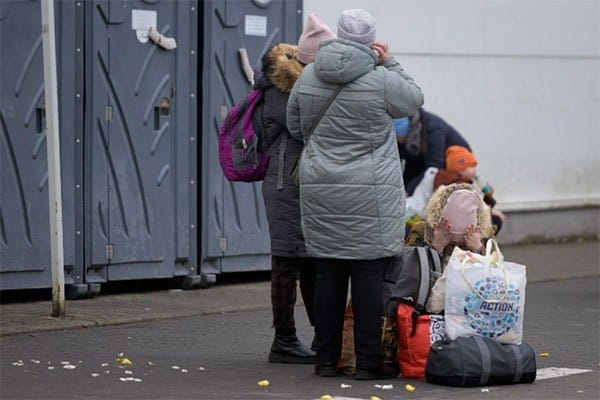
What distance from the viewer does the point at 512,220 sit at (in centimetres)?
1501

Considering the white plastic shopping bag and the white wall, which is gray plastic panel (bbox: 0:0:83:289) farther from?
the white wall

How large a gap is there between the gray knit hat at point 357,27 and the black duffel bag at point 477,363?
5.09 feet

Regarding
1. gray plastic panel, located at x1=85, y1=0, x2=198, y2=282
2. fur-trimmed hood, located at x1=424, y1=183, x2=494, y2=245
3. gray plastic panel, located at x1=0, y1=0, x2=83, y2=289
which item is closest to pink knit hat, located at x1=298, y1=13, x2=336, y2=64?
fur-trimmed hood, located at x1=424, y1=183, x2=494, y2=245

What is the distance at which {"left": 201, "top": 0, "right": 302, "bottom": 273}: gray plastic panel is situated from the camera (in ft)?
37.1

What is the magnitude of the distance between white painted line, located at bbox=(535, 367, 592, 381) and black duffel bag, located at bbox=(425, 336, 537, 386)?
274 mm

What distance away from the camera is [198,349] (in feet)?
28.3

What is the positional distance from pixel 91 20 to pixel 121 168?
42.4 inches

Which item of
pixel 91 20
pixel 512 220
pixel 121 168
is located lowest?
pixel 512 220

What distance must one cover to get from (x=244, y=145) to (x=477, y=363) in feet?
6.11

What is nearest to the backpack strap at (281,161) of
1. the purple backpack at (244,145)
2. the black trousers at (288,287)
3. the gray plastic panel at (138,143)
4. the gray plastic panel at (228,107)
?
the purple backpack at (244,145)

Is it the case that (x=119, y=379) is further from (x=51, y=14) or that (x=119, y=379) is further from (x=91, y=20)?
(x=91, y=20)

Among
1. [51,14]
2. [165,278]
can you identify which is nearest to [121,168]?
[165,278]

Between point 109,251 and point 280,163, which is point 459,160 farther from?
point 280,163

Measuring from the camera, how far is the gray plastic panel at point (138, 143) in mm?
10594
